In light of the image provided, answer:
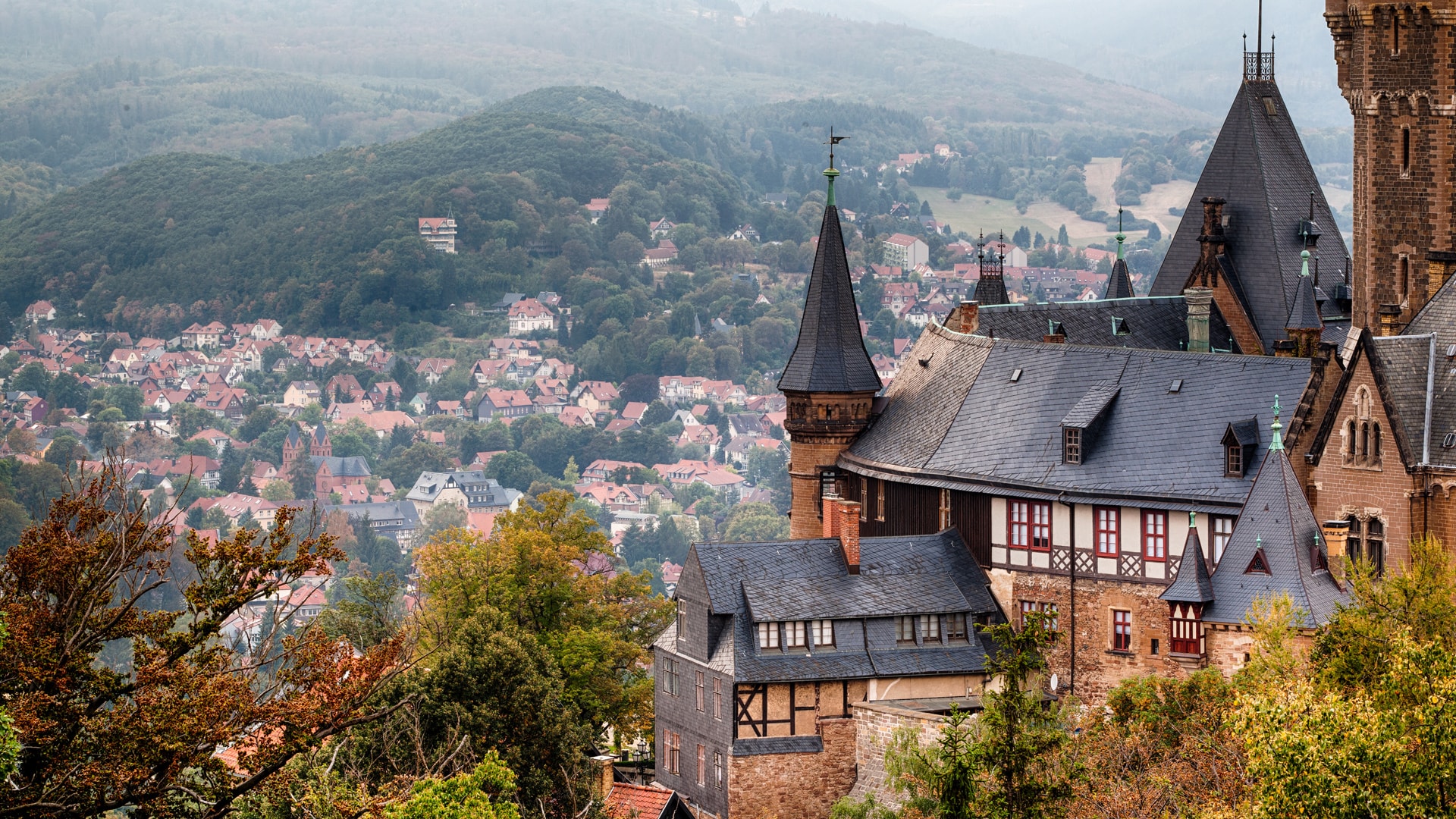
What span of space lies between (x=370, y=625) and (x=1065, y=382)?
25399 millimetres

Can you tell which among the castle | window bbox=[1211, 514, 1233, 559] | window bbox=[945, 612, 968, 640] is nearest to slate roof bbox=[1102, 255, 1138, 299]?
the castle

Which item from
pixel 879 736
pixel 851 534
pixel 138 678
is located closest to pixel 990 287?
pixel 851 534

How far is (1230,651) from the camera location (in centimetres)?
5134

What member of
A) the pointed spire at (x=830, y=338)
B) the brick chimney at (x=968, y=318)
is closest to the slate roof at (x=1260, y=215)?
the brick chimney at (x=968, y=318)

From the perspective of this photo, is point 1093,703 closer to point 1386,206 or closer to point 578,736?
point 578,736

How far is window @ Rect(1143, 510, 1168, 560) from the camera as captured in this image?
5459 centimetres

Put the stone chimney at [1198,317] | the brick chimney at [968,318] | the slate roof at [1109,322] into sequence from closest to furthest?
the brick chimney at [968,318] < the slate roof at [1109,322] < the stone chimney at [1198,317]

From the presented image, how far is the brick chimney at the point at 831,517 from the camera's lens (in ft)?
190

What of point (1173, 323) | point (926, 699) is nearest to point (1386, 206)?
point (1173, 323)

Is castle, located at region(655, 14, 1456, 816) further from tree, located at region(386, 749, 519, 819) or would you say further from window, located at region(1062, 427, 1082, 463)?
tree, located at region(386, 749, 519, 819)

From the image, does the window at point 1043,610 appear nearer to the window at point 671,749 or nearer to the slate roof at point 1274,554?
the slate roof at point 1274,554

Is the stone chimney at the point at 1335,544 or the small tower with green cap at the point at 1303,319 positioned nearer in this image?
the stone chimney at the point at 1335,544

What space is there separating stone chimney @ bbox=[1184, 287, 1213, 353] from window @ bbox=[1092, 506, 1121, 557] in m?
18.1

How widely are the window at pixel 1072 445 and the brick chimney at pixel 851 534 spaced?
5.35m
